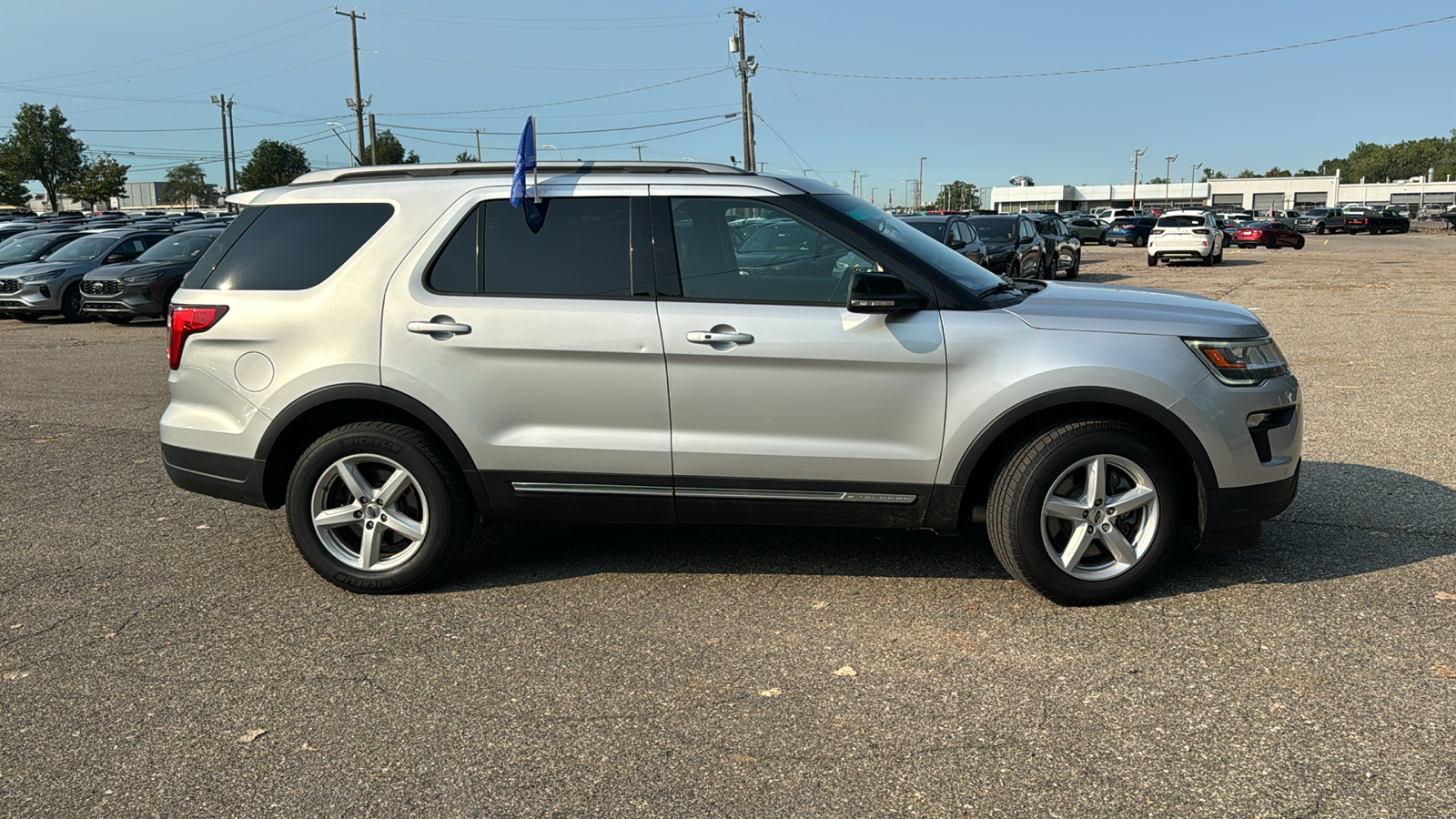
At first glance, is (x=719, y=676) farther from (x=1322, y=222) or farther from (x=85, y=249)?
(x=1322, y=222)

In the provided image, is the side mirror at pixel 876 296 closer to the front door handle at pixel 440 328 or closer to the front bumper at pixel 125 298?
the front door handle at pixel 440 328

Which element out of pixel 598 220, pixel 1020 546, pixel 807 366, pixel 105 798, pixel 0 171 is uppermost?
pixel 0 171

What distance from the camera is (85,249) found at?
2089cm

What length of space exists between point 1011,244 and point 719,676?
18.6m

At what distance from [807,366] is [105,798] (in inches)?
109

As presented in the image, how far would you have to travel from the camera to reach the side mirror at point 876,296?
425 cm

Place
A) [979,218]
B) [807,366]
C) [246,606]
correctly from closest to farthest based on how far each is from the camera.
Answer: [807,366] < [246,606] < [979,218]

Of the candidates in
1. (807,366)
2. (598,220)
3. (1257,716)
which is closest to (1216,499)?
(1257,716)

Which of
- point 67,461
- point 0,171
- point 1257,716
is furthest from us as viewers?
point 0,171

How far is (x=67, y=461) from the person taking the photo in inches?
294

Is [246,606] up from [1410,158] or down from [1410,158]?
down

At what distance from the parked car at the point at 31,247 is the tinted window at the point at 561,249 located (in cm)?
2075

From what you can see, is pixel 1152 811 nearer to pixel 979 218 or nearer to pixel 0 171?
pixel 979 218

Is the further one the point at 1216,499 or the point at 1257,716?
the point at 1216,499
